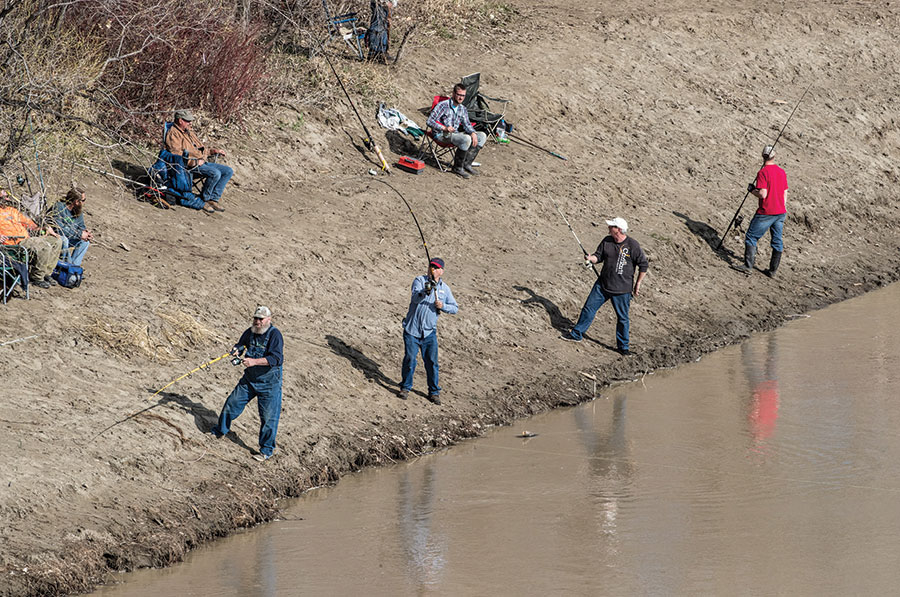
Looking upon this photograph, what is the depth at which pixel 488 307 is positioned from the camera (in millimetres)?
14727

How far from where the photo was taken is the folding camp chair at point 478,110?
18.6 metres

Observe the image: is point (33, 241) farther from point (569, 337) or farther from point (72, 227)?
point (569, 337)

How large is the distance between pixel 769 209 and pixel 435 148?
486cm

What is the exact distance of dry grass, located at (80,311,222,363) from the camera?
1170 centimetres

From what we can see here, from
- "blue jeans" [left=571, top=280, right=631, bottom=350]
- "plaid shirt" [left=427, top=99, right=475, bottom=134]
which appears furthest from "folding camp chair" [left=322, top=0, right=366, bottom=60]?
"blue jeans" [left=571, top=280, right=631, bottom=350]

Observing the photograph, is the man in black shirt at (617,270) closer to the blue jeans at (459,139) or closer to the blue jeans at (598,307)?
the blue jeans at (598,307)

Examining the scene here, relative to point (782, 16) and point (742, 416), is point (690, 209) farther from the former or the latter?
point (782, 16)

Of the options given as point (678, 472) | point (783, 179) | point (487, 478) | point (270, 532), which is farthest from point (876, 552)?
point (783, 179)

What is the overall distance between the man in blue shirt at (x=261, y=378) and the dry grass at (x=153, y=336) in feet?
4.54

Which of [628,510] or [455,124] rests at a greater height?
[455,124]

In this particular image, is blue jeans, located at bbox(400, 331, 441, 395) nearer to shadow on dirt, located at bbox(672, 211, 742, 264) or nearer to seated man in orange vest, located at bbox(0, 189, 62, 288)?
seated man in orange vest, located at bbox(0, 189, 62, 288)

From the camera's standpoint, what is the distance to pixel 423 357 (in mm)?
12500

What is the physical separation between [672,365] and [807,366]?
63.8 inches

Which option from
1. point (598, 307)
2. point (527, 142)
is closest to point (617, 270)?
point (598, 307)
